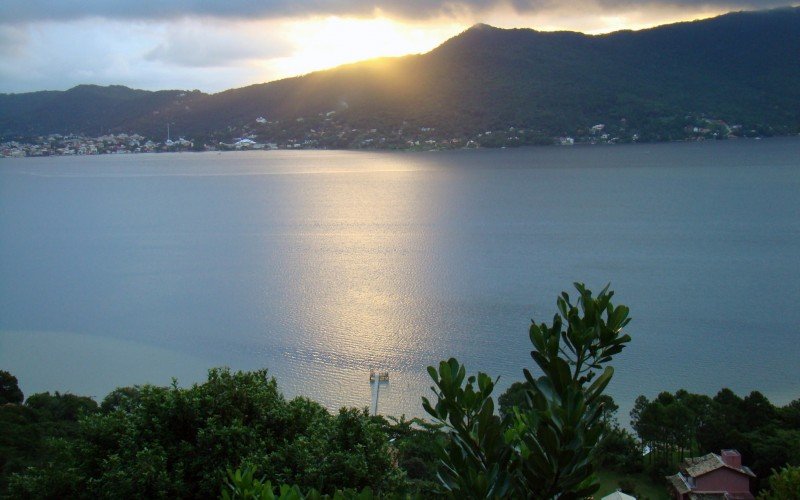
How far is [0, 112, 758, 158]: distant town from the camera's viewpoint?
77625mm

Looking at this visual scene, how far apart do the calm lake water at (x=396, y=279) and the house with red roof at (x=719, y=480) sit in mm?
3664

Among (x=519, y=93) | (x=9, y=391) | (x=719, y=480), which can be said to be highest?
(x=519, y=93)

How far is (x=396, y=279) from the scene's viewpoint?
904 inches

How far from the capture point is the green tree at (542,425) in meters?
2.16

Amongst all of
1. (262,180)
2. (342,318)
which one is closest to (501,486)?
(342,318)

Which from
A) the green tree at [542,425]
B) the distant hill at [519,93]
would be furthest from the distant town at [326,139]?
the green tree at [542,425]

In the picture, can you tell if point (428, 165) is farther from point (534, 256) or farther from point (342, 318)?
point (342, 318)

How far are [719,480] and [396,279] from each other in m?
14.7

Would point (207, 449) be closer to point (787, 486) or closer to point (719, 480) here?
point (787, 486)

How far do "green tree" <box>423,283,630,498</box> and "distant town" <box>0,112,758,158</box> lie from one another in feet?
253

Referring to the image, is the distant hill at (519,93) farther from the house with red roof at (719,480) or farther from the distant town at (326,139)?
the house with red roof at (719,480)

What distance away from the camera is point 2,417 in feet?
36.5

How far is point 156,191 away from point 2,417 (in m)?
44.1

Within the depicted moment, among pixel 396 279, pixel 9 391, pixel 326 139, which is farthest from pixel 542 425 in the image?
pixel 326 139
